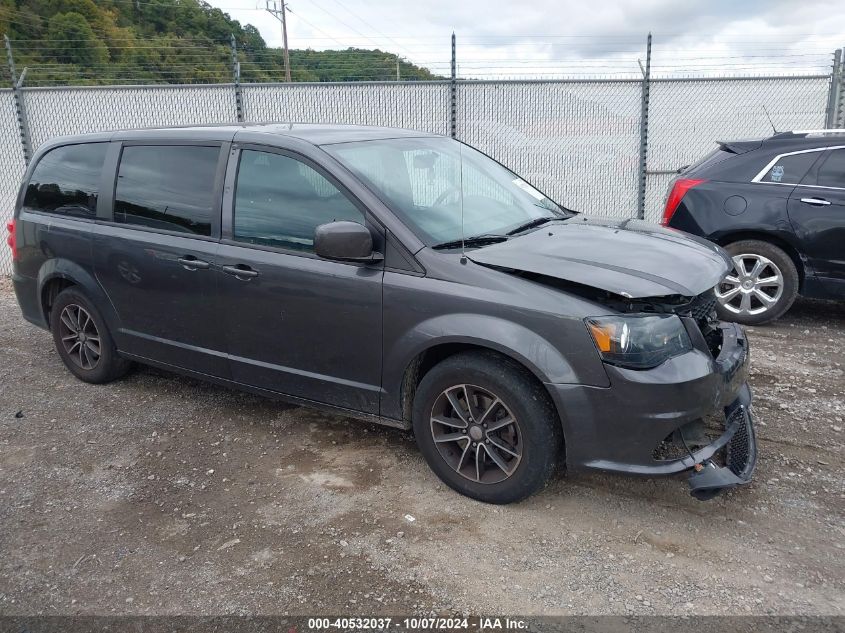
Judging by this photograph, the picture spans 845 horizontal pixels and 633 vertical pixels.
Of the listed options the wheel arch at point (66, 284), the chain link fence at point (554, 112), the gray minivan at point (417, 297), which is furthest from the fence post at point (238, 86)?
the wheel arch at point (66, 284)

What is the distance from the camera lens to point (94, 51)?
17.0 metres

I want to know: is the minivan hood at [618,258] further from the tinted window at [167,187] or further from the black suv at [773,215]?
the black suv at [773,215]

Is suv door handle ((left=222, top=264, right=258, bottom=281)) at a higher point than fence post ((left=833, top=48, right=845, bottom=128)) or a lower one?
lower

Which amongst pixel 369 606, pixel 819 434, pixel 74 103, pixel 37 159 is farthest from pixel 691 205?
pixel 74 103

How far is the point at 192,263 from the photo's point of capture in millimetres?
4012

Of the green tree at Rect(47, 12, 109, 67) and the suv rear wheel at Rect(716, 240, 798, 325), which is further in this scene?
the green tree at Rect(47, 12, 109, 67)

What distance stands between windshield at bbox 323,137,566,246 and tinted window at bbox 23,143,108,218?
1949 mm

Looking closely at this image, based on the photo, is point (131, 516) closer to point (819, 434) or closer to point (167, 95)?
point (819, 434)

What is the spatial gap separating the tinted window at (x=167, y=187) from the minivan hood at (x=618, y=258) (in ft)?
5.70

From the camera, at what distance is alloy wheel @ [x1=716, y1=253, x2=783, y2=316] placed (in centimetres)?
603

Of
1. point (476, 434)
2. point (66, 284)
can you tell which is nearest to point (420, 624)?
point (476, 434)

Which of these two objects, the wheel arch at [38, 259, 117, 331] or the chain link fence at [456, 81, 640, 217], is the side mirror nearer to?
the wheel arch at [38, 259, 117, 331]

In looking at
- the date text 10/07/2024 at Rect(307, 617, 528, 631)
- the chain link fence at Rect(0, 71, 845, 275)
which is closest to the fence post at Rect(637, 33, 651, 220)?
→ the chain link fence at Rect(0, 71, 845, 275)

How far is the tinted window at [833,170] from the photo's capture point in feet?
19.0
